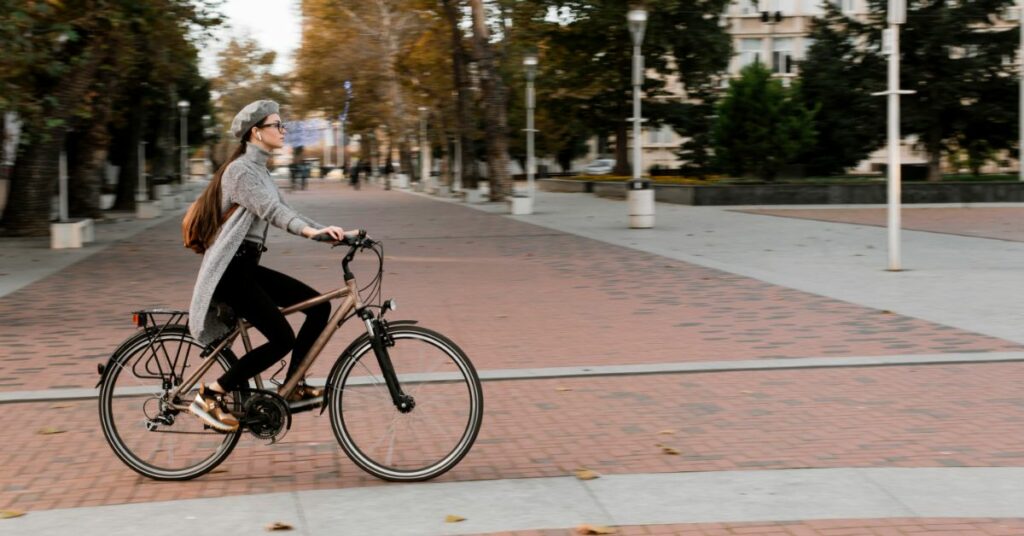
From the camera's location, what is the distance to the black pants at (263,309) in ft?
18.9

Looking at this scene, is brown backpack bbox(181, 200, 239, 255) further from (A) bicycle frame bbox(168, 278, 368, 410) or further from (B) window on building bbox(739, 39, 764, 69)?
(B) window on building bbox(739, 39, 764, 69)

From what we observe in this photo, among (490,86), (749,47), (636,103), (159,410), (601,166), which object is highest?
(749,47)

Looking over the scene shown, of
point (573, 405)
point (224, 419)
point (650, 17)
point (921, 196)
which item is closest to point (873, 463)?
point (573, 405)

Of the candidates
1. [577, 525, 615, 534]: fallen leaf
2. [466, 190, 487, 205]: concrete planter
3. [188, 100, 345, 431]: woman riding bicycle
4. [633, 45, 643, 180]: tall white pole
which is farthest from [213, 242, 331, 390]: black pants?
[466, 190, 487, 205]: concrete planter

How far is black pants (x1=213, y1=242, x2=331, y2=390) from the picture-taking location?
226 inches

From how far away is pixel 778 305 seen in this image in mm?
12703

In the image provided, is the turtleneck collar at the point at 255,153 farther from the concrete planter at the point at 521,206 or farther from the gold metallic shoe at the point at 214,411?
the concrete planter at the point at 521,206

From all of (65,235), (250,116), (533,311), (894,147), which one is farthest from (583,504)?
(65,235)

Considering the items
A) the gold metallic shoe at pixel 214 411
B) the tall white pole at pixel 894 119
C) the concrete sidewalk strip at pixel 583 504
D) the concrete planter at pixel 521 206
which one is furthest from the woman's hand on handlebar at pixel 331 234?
the concrete planter at pixel 521 206

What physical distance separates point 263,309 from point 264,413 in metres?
0.49

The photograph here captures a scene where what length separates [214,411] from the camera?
233 inches

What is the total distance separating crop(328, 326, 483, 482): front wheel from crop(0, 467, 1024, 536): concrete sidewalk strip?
5.6 inches

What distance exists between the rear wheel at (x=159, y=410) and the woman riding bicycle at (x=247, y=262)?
0.12 m

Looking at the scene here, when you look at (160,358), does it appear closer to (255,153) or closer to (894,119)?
(255,153)
